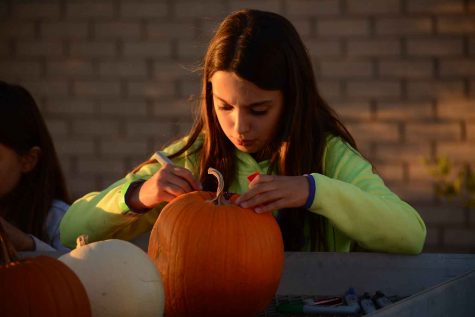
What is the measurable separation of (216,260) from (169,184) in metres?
0.47

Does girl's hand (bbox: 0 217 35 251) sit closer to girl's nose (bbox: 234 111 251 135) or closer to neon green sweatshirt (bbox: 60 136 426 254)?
neon green sweatshirt (bbox: 60 136 426 254)

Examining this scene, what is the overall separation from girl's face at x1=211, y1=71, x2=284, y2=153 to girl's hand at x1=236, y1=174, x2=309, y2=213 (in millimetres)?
503

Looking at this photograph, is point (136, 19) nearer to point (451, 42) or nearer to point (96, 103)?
point (96, 103)

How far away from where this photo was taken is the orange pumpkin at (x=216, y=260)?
2.00 metres

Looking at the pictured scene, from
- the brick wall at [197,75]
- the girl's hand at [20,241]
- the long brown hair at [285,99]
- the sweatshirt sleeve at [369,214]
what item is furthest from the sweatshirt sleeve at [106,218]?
the brick wall at [197,75]

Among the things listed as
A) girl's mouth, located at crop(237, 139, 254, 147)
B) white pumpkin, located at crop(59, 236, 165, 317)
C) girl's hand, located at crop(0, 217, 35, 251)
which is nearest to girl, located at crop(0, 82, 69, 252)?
girl's hand, located at crop(0, 217, 35, 251)

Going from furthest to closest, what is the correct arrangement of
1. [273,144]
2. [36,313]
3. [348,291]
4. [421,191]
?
[421,191]
[273,144]
[348,291]
[36,313]

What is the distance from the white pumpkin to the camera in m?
1.71

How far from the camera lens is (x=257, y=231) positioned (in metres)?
2.10

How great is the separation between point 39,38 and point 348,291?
482 centimetres

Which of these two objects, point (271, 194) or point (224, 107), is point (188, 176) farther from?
point (224, 107)

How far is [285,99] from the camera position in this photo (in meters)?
3.02

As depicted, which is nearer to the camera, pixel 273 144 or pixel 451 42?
pixel 273 144

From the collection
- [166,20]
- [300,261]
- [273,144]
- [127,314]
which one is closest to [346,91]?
[166,20]
